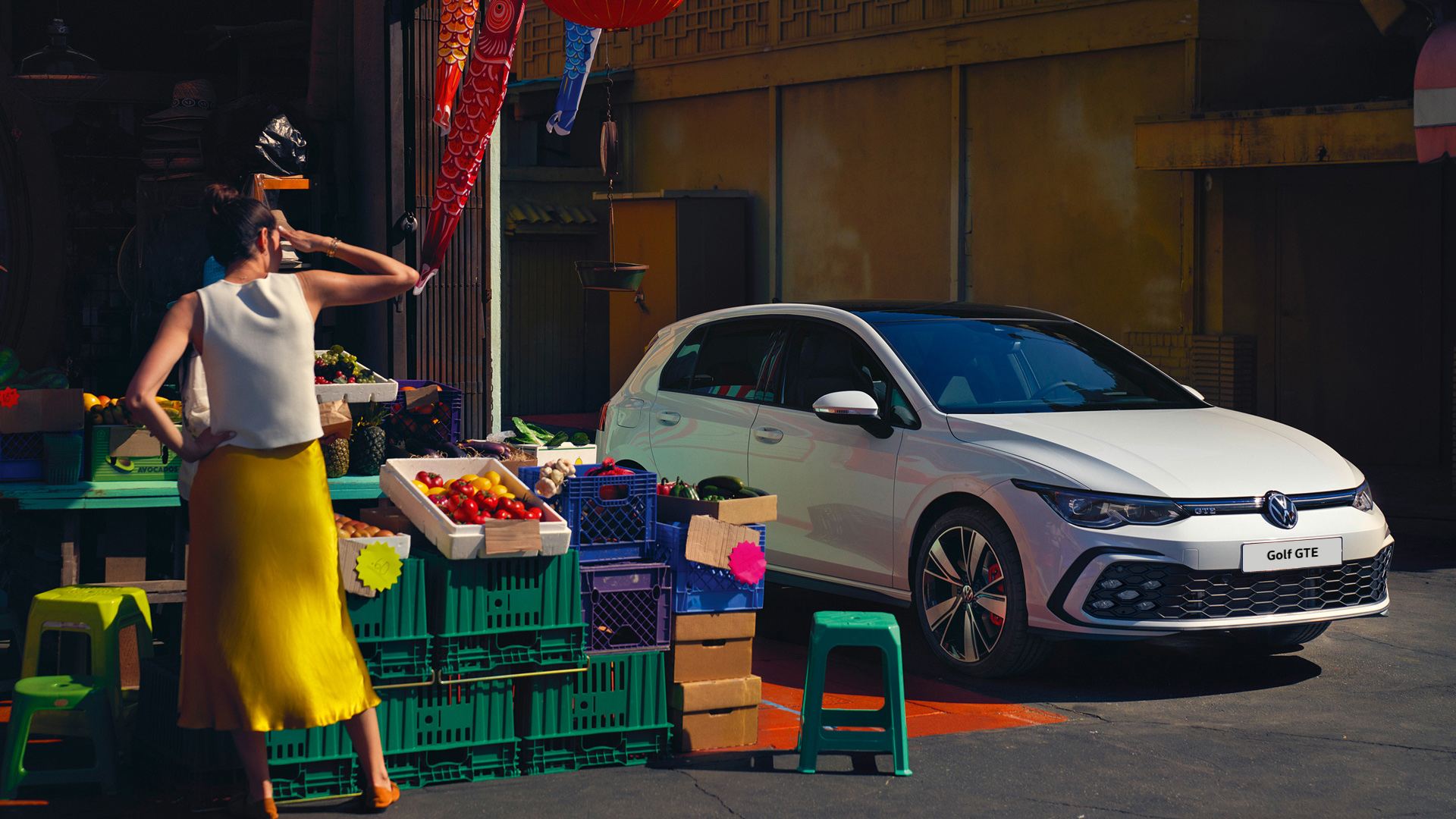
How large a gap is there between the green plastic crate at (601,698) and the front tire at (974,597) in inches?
73.9

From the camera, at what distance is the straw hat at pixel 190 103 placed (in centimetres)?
1159

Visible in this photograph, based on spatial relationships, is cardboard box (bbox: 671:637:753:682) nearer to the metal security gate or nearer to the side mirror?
the side mirror

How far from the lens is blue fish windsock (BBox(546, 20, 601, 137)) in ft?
41.4

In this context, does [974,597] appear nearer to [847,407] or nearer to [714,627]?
[847,407]

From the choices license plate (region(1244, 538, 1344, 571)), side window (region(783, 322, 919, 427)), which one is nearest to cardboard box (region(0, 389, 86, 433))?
side window (region(783, 322, 919, 427))

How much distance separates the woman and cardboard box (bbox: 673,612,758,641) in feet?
4.77

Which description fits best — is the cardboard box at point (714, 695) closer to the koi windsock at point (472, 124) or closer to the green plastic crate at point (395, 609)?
the green plastic crate at point (395, 609)

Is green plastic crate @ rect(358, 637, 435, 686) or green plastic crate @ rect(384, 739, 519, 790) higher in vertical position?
green plastic crate @ rect(358, 637, 435, 686)

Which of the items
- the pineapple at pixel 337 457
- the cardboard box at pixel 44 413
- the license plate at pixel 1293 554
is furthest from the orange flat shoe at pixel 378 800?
the license plate at pixel 1293 554

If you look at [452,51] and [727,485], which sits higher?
[452,51]

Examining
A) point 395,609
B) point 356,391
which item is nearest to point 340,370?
point 356,391

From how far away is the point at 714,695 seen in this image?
696 cm

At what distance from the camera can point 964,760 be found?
682 cm

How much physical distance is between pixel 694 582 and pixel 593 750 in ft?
2.51
